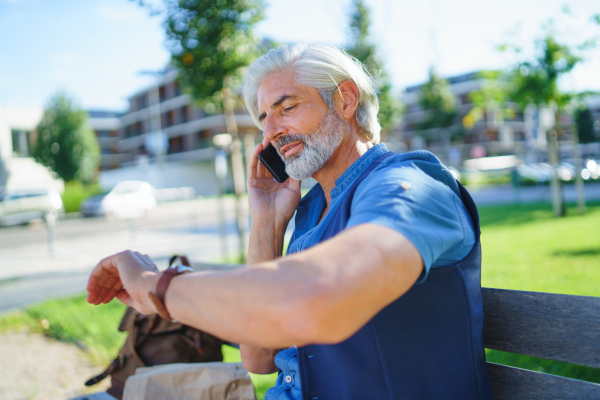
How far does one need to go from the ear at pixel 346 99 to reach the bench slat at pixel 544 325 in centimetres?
91

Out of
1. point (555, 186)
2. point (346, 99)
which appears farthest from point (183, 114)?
point (346, 99)

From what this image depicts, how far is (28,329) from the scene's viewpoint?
5020mm

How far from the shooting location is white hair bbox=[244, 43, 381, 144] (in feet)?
6.21

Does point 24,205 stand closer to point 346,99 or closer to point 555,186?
point 555,186

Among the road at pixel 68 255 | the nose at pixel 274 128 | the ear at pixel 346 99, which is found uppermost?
the ear at pixel 346 99

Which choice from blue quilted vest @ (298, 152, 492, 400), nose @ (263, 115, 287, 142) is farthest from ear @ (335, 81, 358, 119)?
blue quilted vest @ (298, 152, 492, 400)

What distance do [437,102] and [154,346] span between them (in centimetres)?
3951

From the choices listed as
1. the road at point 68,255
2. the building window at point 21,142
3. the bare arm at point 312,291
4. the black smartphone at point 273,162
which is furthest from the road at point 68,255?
the building window at point 21,142

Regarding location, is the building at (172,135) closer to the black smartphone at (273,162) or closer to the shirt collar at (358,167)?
the black smartphone at (273,162)

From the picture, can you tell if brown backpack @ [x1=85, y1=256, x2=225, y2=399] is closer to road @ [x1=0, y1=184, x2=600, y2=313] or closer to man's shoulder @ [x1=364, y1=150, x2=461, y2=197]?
road @ [x1=0, y1=184, x2=600, y2=313]

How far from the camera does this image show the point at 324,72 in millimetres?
1884

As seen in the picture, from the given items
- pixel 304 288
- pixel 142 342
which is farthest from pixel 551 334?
pixel 142 342

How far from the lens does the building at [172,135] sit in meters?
41.9

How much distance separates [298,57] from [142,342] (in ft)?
5.49
